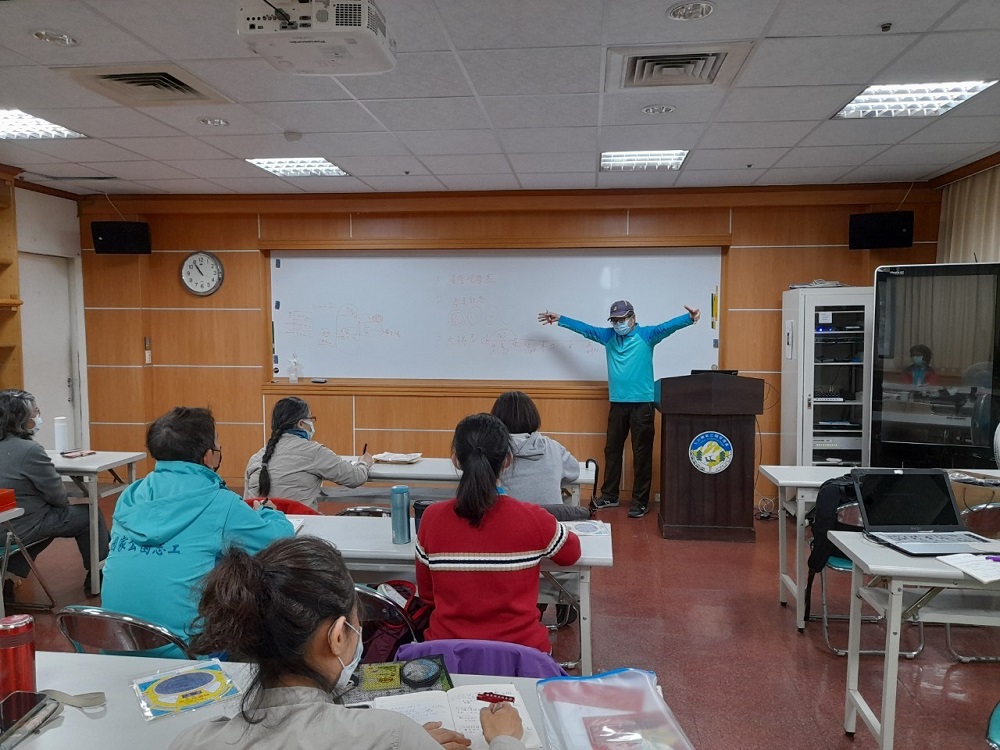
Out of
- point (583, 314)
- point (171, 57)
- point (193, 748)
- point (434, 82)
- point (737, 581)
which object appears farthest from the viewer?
point (583, 314)

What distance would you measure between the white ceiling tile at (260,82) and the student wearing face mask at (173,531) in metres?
1.86

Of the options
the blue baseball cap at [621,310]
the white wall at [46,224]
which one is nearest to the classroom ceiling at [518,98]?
the white wall at [46,224]

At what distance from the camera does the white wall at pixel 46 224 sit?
6.02 metres

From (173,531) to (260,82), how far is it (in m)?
2.36

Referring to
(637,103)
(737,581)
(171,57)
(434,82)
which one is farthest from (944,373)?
(171,57)

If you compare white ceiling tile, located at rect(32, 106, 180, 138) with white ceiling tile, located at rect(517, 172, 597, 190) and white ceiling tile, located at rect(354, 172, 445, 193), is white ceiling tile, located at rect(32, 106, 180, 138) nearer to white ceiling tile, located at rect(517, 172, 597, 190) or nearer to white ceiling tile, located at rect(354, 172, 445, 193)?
white ceiling tile, located at rect(354, 172, 445, 193)

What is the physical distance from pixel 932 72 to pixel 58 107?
4633mm

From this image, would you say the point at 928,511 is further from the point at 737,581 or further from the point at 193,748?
the point at 193,748

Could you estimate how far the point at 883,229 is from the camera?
5.70 m

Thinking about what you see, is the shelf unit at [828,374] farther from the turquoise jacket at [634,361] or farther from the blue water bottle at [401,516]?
Answer: the blue water bottle at [401,516]

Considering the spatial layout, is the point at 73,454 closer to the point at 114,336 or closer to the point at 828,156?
the point at 114,336

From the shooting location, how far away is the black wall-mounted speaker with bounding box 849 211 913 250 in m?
5.67

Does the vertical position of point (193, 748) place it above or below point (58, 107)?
below

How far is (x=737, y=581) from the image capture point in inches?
169
